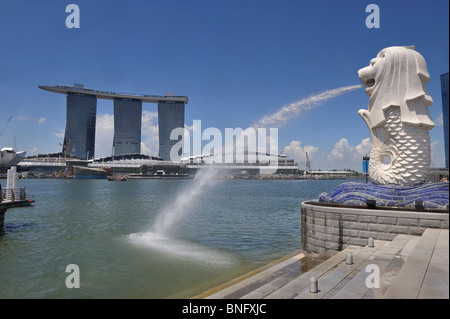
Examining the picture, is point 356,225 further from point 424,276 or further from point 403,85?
point 403,85

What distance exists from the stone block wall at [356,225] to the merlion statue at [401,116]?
5000 mm

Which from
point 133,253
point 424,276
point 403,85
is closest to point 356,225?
point 424,276

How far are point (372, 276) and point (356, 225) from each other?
19.5 feet

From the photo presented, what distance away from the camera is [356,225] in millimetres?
14742

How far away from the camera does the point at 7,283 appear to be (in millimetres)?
14570

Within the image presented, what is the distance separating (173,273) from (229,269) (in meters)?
2.71

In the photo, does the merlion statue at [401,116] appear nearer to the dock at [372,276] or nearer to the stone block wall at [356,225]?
the stone block wall at [356,225]

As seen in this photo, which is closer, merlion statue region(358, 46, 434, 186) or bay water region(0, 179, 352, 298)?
bay water region(0, 179, 352, 298)

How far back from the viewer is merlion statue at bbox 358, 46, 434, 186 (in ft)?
60.1

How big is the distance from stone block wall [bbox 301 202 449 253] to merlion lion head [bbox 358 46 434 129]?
672 cm

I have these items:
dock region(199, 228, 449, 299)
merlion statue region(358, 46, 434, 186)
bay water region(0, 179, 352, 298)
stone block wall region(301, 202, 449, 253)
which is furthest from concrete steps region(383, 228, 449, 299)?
merlion statue region(358, 46, 434, 186)

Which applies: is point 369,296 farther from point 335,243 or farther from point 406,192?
point 406,192

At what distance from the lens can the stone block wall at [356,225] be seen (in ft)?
45.1

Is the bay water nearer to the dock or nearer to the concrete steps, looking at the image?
the dock
